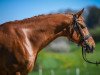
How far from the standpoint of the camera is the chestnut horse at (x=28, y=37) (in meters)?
7.81

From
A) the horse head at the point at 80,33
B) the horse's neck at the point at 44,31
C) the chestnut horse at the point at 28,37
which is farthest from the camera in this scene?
the horse head at the point at 80,33

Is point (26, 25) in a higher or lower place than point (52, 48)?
higher

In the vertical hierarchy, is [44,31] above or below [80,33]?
above

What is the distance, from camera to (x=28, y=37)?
809cm

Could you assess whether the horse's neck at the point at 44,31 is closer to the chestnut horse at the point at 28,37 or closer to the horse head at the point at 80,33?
the chestnut horse at the point at 28,37

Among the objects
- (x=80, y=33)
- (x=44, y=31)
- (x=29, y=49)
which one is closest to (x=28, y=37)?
(x=29, y=49)

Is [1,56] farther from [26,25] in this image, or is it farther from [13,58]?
[26,25]

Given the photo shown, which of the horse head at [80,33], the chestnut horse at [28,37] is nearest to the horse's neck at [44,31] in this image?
the chestnut horse at [28,37]

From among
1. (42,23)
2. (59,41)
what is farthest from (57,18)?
(59,41)

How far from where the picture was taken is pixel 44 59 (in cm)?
3300

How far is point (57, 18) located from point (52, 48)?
148ft

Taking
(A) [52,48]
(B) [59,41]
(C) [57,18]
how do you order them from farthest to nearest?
(B) [59,41] < (A) [52,48] < (C) [57,18]

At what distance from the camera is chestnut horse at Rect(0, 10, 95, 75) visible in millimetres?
7809

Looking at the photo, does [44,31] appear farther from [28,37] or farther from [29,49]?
[29,49]
